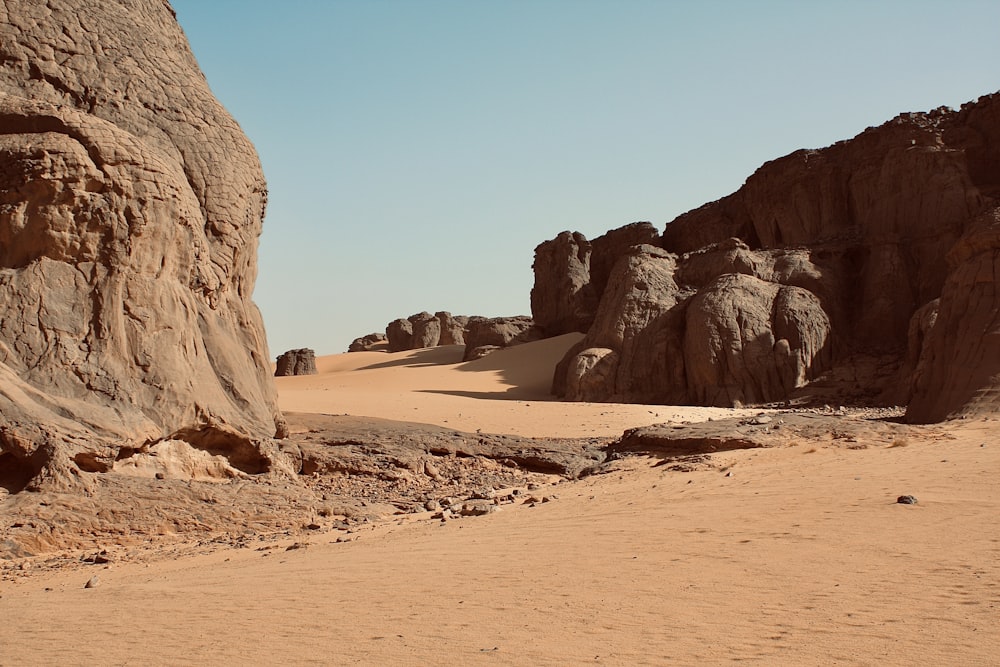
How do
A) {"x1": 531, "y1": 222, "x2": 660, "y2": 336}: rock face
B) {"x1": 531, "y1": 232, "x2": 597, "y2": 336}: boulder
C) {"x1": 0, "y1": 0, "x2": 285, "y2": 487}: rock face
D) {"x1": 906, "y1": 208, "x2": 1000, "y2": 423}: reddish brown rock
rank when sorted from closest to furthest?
1. {"x1": 0, "y1": 0, "x2": 285, "y2": 487}: rock face
2. {"x1": 906, "y1": 208, "x2": 1000, "y2": 423}: reddish brown rock
3. {"x1": 531, "y1": 222, "x2": 660, "y2": 336}: rock face
4. {"x1": 531, "y1": 232, "x2": 597, "y2": 336}: boulder

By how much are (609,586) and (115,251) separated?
5674 millimetres

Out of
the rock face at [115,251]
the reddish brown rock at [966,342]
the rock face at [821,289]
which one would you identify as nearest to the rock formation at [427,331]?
the rock face at [821,289]

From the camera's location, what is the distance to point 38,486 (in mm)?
7055

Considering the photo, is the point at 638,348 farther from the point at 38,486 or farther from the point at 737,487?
the point at 38,486

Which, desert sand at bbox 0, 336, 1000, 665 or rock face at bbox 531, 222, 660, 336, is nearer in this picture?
desert sand at bbox 0, 336, 1000, 665

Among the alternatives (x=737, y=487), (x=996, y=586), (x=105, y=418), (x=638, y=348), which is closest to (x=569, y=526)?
(x=737, y=487)

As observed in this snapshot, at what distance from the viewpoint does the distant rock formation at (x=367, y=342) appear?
2012 inches

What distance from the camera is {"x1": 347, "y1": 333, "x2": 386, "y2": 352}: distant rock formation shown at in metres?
51.1

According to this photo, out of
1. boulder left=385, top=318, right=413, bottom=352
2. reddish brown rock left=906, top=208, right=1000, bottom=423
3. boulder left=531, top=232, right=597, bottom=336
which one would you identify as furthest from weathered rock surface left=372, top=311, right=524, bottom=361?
reddish brown rock left=906, top=208, right=1000, bottom=423

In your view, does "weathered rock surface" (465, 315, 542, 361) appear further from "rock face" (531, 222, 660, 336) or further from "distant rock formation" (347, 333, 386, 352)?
"distant rock formation" (347, 333, 386, 352)

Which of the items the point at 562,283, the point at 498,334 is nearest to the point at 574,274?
the point at 562,283

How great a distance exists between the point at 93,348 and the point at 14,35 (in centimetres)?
366

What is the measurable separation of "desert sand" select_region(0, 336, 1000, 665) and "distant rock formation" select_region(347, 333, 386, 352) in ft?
140

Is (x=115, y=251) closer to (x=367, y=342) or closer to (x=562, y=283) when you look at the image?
(x=562, y=283)
